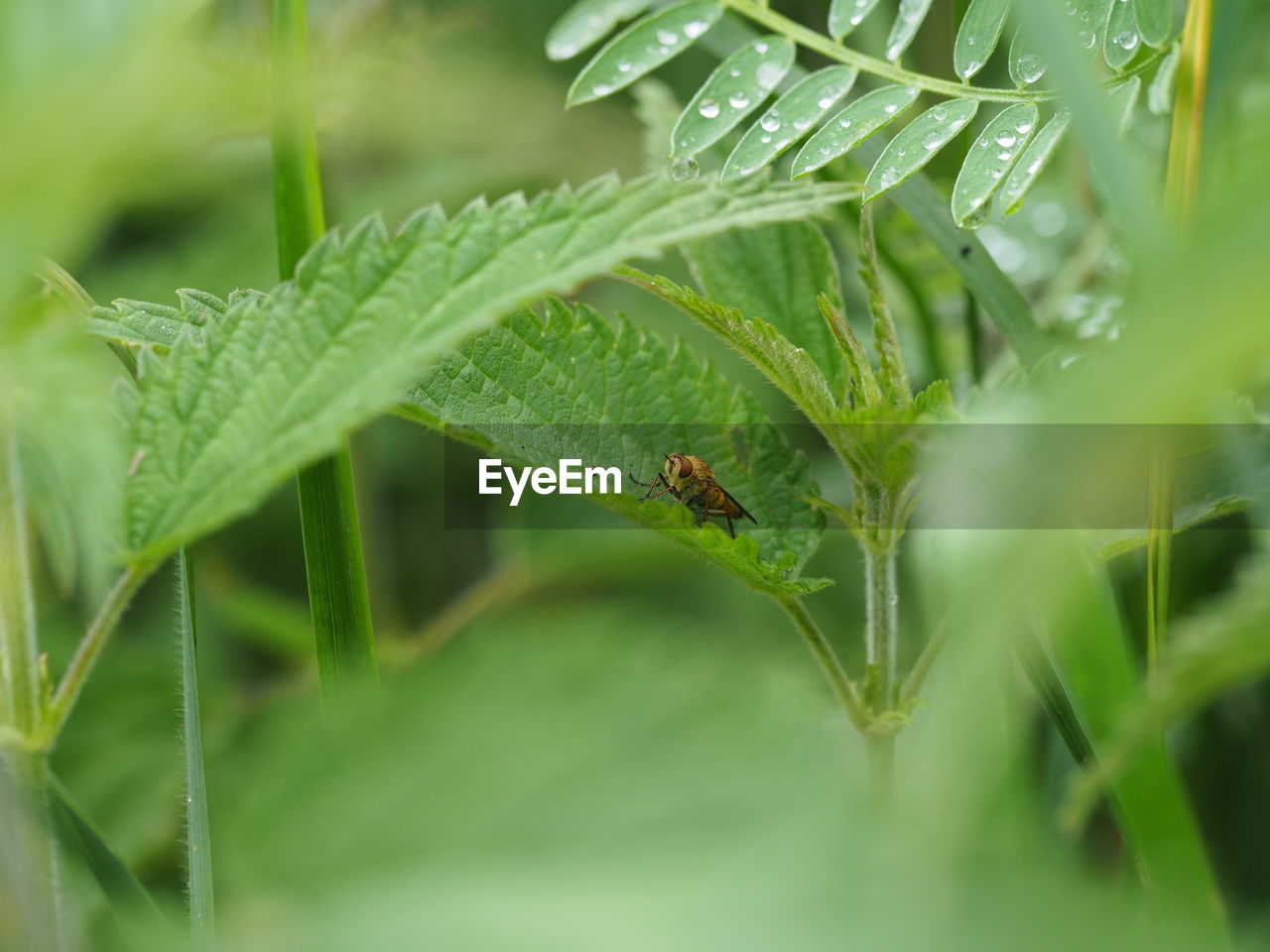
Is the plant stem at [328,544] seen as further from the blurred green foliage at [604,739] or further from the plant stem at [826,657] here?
the plant stem at [826,657]

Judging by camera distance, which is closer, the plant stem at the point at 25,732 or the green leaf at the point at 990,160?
the plant stem at the point at 25,732

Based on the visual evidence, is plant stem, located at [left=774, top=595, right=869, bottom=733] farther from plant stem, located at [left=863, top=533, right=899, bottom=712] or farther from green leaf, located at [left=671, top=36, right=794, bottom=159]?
green leaf, located at [left=671, top=36, right=794, bottom=159]

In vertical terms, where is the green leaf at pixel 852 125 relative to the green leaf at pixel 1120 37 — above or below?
below

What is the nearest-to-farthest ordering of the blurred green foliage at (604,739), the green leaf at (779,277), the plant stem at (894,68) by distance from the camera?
the blurred green foliage at (604,739), the plant stem at (894,68), the green leaf at (779,277)

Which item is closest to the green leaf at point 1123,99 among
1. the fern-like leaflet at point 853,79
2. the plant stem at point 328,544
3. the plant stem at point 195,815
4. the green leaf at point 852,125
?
the fern-like leaflet at point 853,79

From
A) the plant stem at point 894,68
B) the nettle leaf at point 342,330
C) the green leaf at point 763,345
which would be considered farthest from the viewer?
the plant stem at point 894,68

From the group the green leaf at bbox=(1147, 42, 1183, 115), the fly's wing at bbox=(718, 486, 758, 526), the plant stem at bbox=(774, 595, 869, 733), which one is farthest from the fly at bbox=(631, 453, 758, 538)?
the green leaf at bbox=(1147, 42, 1183, 115)
